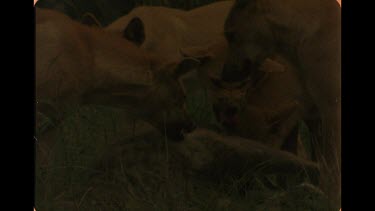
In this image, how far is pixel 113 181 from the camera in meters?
3.61

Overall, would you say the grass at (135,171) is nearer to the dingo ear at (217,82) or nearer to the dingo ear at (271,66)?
the dingo ear at (217,82)

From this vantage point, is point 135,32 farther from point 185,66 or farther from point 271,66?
point 271,66

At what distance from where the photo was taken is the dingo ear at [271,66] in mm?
3607

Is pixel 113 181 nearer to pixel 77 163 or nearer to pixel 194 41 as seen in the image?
pixel 77 163

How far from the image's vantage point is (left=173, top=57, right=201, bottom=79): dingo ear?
3.59 m

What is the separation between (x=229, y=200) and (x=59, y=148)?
92 centimetres

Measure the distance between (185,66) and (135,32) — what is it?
31 cm

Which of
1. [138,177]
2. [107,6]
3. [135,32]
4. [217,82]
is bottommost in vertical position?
[138,177]

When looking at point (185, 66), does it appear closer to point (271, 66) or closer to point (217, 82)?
point (217, 82)

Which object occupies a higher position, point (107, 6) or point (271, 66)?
point (107, 6)

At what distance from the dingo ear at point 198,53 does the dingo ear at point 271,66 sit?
272 mm

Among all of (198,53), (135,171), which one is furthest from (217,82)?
(135,171)

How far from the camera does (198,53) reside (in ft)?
11.8

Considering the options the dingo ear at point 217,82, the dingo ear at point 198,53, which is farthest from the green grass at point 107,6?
the dingo ear at point 217,82
